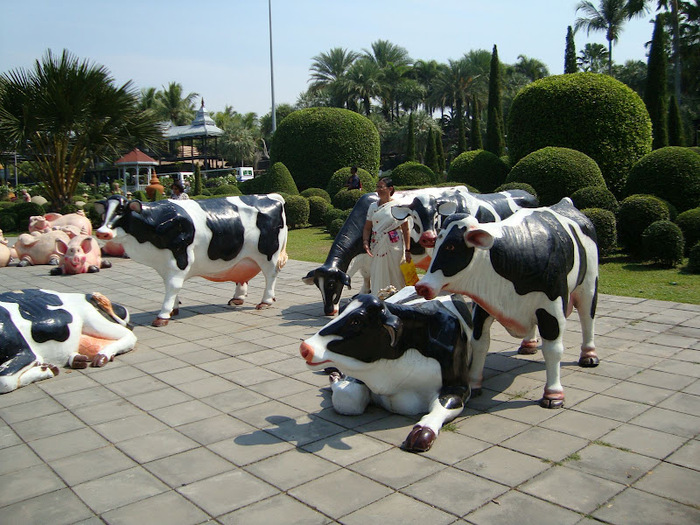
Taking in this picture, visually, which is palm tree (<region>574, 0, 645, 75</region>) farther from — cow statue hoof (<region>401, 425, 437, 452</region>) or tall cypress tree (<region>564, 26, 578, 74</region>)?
cow statue hoof (<region>401, 425, 437, 452</region>)

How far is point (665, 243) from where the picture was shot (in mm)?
11102

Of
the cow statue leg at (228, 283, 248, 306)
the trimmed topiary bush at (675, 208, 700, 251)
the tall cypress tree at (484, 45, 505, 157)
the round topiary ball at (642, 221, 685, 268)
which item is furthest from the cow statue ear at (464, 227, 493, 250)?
the tall cypress tree at (484, 45, 505, 157)

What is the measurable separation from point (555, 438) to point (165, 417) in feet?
9.69

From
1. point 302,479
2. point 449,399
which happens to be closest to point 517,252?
point 449,399

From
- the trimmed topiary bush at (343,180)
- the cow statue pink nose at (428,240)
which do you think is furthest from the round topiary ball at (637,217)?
the trimmed topiary bush at (343,180)

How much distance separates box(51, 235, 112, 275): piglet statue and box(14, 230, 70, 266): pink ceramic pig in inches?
23.4

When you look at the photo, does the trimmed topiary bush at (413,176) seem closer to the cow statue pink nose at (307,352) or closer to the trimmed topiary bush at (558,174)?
the trimmed topiary bush at (558,174)

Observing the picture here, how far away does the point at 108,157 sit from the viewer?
2002 cm

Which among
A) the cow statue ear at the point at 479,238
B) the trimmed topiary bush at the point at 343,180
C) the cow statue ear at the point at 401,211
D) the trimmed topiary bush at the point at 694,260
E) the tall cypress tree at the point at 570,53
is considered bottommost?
the trimmed topiary bush at the point at 694,260

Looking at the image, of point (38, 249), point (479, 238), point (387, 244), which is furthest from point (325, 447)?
point (38, 249)

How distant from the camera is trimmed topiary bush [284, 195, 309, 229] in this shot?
1902cm

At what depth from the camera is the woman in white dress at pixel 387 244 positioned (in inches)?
295

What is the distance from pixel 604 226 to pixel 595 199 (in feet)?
2.93

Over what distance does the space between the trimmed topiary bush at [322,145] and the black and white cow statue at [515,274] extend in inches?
722
